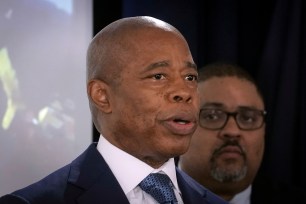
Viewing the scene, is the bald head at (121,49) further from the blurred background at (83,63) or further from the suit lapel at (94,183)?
the blurred background at (83,63)

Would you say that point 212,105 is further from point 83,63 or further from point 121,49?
point 121,49

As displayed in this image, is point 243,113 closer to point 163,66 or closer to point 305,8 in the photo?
point 305,8

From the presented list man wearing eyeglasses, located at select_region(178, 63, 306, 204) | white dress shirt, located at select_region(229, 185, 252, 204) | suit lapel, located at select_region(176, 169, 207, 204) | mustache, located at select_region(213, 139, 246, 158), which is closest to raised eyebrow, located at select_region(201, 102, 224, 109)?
man wearing eyeglasses, located at select_region(178, 63, 306, 204)

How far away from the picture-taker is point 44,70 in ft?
5.19

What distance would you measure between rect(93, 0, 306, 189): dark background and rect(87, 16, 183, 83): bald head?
81 centimetres

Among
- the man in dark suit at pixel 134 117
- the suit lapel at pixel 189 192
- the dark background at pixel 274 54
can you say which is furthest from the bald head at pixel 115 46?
the dark background at pixel 274 54

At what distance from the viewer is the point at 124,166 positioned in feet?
3.94

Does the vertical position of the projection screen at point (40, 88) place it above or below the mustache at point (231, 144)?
above

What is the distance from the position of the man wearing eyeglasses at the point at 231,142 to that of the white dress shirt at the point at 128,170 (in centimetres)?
66

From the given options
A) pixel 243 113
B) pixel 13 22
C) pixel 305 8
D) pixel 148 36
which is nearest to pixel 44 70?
pixel 13 22

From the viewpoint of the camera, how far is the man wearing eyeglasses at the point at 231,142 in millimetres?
1852

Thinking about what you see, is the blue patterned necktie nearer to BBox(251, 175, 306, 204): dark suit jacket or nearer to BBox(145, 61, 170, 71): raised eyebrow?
BBox(145, 61, 170, 71): raised eyebrow

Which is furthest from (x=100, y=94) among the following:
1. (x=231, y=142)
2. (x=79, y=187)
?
(x=231, y=142)

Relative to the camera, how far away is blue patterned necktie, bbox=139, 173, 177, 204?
3.88 ft
